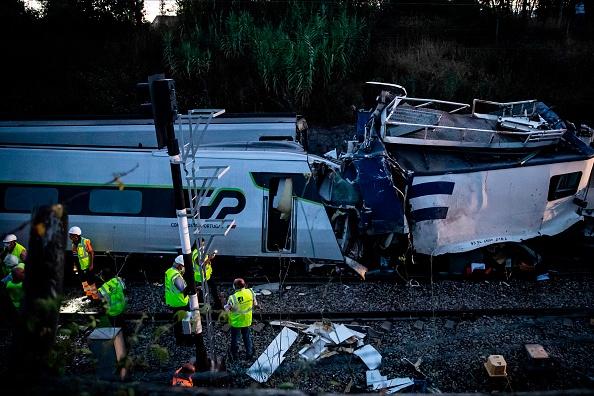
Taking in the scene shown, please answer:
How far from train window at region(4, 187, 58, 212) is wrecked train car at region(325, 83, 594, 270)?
579 cm

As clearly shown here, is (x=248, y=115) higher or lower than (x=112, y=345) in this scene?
higher

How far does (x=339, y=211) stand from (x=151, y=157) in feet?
12.8

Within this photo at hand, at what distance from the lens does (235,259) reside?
9867mm

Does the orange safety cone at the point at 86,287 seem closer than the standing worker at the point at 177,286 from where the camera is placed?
No

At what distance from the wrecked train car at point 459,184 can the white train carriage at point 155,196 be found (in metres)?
0.72

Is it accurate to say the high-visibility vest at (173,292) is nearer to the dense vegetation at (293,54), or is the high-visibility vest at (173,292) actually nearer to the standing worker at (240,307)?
the standing worker at (240,307)

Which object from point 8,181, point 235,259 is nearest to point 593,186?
point 235,259

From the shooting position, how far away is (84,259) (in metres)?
8.73

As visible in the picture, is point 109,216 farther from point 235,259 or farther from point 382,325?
point 382,325

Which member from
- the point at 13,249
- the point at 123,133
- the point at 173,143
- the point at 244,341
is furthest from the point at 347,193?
the point at 13,249

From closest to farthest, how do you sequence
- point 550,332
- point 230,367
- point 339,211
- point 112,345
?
point 112,345
point 230,367
point 550,332
point 339,211

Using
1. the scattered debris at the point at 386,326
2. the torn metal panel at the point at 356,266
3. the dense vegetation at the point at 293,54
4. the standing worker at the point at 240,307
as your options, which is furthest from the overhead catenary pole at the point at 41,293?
the dense vegetation at the point at 293,54

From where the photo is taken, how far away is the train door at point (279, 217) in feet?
31.0

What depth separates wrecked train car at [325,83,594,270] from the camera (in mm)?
9070
